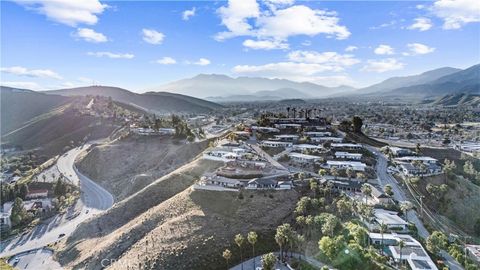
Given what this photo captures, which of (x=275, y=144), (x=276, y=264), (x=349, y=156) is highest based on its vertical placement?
(x=275, y=144)

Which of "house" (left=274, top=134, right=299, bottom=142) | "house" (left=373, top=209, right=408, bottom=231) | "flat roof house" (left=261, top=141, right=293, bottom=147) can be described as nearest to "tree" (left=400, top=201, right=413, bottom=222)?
"house" (left=373, top=209, right=408, bottom=231)

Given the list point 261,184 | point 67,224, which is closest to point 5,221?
point 67,224

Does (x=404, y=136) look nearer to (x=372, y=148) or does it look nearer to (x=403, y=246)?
(x=372, y=148)

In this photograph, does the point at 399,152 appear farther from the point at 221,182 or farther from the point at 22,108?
the point at 22,108

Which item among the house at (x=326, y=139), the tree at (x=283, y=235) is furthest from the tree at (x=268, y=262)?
the house at (x=326, y=139)

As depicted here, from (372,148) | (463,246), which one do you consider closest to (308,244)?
(463,246)

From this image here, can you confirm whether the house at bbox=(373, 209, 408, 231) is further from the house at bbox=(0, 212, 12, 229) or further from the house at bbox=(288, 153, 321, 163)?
the house at bbox=(0, 212, 12, 229)
